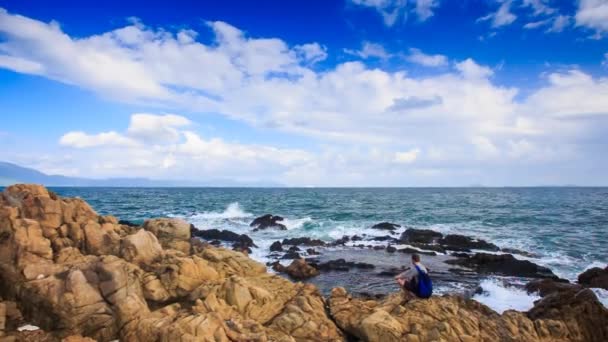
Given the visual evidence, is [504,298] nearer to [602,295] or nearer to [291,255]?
[602,295]

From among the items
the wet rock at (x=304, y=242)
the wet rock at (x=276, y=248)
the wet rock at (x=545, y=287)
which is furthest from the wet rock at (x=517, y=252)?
the wet rock at (x=276, y=248)

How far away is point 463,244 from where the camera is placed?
123 ft

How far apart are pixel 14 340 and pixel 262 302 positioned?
755 cm

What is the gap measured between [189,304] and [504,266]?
2325 cm

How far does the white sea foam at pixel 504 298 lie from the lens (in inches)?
736

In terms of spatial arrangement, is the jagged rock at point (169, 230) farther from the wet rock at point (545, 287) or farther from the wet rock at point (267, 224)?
the wet rock at point (267, 224)

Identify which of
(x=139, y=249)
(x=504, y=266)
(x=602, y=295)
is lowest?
(x=504, y=266)

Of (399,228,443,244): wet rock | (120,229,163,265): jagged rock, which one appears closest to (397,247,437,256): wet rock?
(399,228,443,244): wet rock

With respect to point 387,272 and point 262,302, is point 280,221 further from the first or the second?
point 262,302

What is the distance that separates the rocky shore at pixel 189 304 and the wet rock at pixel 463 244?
887 inches

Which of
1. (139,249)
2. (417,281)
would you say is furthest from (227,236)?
(417,281)

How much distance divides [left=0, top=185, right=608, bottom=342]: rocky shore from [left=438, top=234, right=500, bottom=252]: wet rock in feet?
73.9

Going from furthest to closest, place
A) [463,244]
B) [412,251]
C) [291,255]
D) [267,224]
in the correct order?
[267,224], [463,244], [412,251], [291,255]

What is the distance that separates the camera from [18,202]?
18.1 meters
